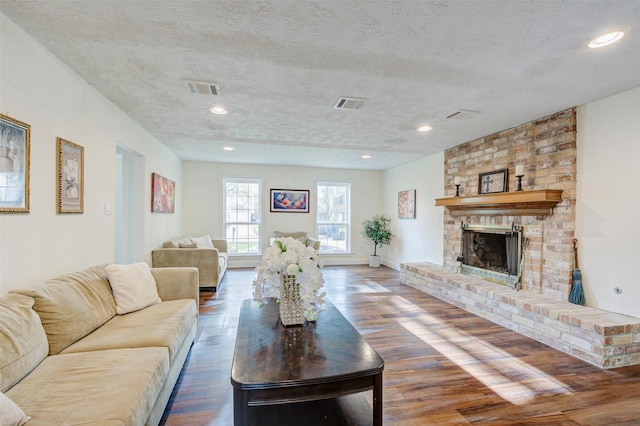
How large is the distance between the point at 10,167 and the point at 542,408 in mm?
3639

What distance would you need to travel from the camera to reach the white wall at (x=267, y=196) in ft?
22.1

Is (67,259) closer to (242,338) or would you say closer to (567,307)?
(242,338)

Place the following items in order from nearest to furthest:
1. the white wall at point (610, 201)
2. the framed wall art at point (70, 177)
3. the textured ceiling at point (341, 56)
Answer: the textured ceiling at point (341, 56), the framed wall art at point (70, 177), the white wall at point (610, 201)

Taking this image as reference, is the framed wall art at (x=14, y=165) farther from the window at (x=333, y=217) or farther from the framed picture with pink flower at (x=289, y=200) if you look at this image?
the window at (x=333, y=217)

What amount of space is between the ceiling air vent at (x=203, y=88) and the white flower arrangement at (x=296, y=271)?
5.36 feet

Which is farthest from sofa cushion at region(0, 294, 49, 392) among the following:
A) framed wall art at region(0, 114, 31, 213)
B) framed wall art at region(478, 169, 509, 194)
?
framed wall art at region(478, 169, 509, 194)

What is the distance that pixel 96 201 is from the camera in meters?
2.89

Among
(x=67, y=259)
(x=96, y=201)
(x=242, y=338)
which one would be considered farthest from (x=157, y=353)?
(x=96, y=201)

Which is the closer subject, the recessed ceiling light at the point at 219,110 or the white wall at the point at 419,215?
the recessed ceiling light at the point at 219,110

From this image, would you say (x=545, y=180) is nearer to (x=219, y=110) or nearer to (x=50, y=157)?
(x=219, y=110)

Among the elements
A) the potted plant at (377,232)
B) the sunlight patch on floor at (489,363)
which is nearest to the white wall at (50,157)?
the sunlight patch on floor at (489,363)

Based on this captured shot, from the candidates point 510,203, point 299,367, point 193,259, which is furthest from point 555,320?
point 193,259

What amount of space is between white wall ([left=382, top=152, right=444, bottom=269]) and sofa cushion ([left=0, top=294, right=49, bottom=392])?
206 inches

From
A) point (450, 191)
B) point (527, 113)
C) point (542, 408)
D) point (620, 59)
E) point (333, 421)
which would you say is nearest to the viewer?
point (333, 421)
